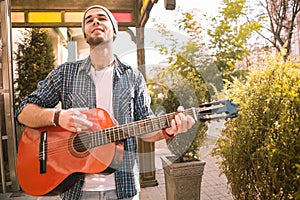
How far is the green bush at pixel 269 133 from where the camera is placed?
134 cm

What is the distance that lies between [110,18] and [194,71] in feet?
4.08

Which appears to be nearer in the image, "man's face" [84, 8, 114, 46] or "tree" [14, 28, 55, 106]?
"man's face" [84, 8, 114, 46]

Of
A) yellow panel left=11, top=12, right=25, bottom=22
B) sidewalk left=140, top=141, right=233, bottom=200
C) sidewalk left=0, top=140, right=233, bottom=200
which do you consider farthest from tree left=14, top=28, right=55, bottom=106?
sidewalk left=140, top=141, right=233, bottom=200

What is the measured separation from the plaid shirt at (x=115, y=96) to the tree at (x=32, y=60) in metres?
2.31

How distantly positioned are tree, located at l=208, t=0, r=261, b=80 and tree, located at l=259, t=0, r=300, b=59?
0.18 meters

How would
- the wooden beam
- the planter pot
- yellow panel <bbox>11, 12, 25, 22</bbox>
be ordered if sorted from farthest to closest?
yellow panel <bbox>11, 12, 25, 22</bbox> < the wooden beam < the planter pot

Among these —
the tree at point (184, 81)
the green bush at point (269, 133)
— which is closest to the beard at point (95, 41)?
the green bush at point (269, 133)

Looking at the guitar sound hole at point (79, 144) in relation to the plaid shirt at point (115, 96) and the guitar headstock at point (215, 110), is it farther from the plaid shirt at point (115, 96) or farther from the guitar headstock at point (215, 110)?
the guitar headstock at point (215, 110)

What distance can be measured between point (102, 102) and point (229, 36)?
1.36 meters

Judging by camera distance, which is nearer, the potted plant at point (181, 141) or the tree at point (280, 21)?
the tree at point (280, 21)

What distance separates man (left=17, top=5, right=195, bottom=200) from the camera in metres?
1.11

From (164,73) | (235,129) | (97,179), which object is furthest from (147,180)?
(97,179)

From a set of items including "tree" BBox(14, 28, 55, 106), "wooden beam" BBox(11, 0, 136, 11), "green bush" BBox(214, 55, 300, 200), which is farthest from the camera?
"tree" BBox(14, 28, 55, 106)

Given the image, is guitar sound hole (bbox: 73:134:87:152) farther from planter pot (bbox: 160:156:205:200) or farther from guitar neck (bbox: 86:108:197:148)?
planter pot (bbox: 160:156:205:200)
